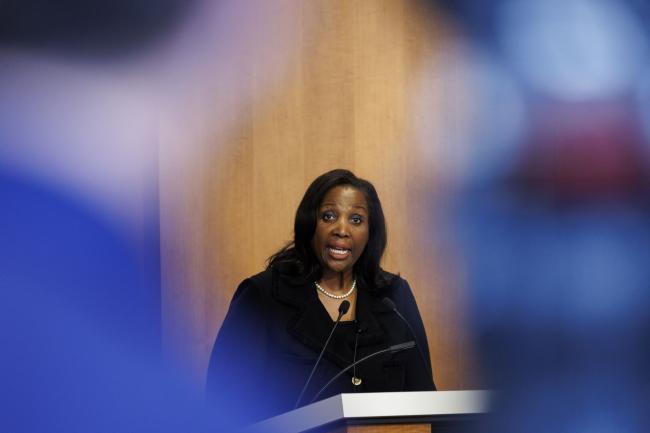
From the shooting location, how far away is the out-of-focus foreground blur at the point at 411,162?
4.13 m

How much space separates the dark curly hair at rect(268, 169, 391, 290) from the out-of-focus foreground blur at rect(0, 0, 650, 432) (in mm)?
934

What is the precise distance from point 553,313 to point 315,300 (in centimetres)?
152

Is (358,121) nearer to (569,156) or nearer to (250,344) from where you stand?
(569,156)

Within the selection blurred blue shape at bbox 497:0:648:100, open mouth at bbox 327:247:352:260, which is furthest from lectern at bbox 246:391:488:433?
blurred blue shape at bbox 497:0:648:100

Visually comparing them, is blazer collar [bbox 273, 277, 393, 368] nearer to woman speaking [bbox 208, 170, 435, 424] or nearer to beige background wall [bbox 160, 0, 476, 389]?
woman speaking [bbox 208, 170, 435, 424]

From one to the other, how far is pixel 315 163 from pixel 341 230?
3.60ft

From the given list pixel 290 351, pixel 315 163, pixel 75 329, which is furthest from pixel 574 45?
pixel 75 329

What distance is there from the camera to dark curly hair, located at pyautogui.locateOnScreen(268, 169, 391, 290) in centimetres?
334

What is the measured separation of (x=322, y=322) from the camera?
10.6 feet

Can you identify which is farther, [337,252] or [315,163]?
[315,163]

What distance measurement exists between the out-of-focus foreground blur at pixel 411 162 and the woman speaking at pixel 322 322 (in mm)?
906

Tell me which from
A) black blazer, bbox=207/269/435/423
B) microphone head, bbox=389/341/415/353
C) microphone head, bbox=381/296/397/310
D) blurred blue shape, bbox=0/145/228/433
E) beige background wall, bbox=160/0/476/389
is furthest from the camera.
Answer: beige background wall, bbox=160/0/476/389

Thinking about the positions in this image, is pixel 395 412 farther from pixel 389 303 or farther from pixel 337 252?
pixel 337 252

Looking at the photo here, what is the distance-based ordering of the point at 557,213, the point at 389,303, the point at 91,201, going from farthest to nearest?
the point at 557,213
the point at 91,201
the point at 389,303
